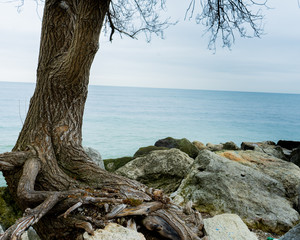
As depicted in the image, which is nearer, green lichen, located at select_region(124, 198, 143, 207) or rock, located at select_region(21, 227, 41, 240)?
green lichen, located at select_region(124, 198, 143, 207)

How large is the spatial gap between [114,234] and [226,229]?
207 cm

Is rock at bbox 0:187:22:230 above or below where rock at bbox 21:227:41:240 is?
above

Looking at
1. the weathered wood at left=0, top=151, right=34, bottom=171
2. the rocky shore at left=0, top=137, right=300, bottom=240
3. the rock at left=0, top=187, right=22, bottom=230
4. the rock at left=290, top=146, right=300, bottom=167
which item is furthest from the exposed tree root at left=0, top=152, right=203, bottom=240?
the rock at left=290, top=146, right=300, bottom=167

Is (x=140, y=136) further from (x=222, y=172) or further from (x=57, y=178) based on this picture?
(x=57, y=178)

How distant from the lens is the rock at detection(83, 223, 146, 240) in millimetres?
2461

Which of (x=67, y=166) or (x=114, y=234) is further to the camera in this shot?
(x=67, y=166)

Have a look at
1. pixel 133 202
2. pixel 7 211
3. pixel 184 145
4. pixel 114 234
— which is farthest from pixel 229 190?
pixel 184 145

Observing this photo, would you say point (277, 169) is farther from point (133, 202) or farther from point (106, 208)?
point (106, 208)

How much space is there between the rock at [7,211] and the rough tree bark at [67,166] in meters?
1.16

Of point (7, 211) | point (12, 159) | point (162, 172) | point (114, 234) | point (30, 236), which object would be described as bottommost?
point (30, 236)

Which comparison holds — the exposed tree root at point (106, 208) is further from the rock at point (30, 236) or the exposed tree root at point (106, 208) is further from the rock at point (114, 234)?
the rock at point (30, 236)

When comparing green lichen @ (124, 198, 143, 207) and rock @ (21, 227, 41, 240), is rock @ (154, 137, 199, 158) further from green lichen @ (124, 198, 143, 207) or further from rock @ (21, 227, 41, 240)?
green lichen @ (124, 198, 143, 207)

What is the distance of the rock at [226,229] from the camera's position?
12.4ft

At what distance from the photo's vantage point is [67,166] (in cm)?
368
